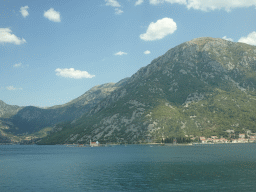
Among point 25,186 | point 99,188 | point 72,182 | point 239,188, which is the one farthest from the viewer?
point 72,182

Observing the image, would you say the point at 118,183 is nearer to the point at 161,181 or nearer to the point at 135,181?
the point at 135,181

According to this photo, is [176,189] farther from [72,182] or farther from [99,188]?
[72,182]

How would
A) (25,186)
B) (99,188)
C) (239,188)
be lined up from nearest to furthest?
(239,188), (99,188), (25,186)

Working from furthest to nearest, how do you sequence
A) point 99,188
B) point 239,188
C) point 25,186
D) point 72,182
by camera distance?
point 72,182
point 25,186
point 99,188
point 239,188

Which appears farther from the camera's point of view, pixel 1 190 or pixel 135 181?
pixel 135 181

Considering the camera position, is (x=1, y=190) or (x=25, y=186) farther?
(x=25, y=186)

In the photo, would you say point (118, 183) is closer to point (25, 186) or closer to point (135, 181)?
point (135, 181)

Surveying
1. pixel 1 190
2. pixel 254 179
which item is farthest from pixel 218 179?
pixel 1 190

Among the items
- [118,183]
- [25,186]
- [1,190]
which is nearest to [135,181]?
[118,183]
